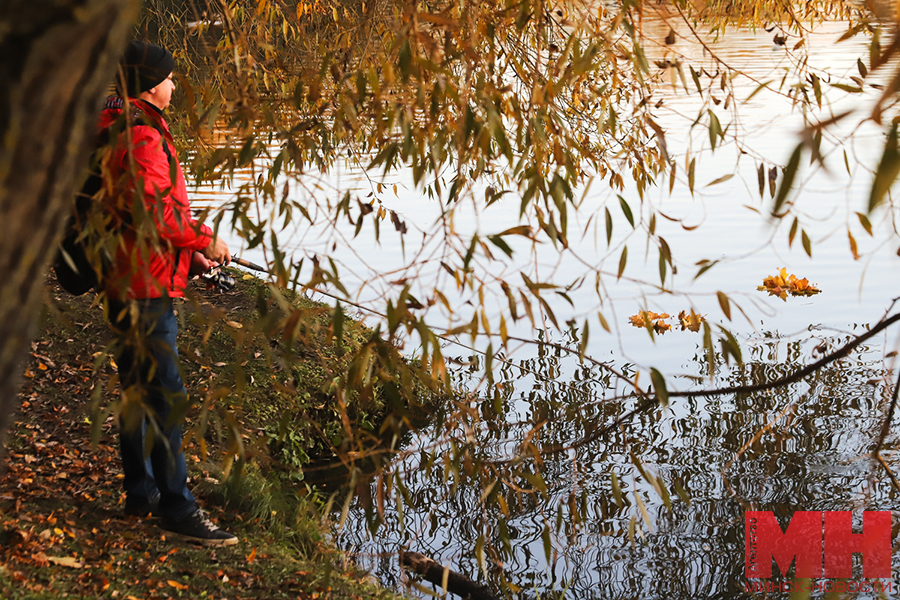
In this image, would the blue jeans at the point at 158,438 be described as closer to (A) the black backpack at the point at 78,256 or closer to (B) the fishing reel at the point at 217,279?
(A) the black backpack at the point at 78,256

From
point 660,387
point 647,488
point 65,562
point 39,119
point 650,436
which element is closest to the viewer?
point 39,119

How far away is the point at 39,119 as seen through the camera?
89 cm

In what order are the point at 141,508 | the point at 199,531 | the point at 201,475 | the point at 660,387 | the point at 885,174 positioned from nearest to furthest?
the point at 885,174, the point at 660,387, the point at 199,531, the point at 141,508, the point at 201,475

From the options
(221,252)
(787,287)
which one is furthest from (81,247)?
(787,287)

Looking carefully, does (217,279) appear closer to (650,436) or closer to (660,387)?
(660,387)

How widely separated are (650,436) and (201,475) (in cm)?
264

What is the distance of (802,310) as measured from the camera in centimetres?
690

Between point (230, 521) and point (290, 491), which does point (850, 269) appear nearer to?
point (290, 491)

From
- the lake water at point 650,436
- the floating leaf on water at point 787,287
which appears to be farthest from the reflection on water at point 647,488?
the floating leaf on water at point 787,287

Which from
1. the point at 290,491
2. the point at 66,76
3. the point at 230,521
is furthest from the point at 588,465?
the point at 66,76

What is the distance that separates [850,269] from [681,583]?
512 cm

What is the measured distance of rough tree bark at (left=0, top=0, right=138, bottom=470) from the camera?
0.87 m

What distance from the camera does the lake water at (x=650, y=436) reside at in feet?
8.16

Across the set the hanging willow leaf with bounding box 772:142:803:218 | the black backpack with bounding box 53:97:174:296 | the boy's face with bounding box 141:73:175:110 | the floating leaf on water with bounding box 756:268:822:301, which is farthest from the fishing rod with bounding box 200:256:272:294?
the floating leaf on water with bounding box 756:268:822:301
